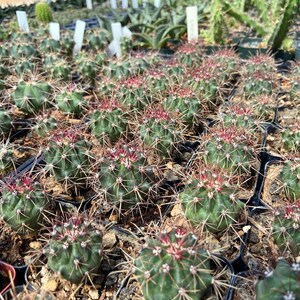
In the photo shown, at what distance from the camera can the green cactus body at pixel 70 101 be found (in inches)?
119

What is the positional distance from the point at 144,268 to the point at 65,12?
25.1 ft

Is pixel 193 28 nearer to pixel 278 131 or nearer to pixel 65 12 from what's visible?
pixel 278 131

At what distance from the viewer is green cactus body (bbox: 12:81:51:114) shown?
10.2 feet

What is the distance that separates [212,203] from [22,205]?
946mm

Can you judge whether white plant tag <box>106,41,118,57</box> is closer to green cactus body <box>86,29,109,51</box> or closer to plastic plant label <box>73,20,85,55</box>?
green cactus body <box>86,29,109,51</box>

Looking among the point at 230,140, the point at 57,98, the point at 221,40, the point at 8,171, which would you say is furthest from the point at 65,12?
the point at 230,140

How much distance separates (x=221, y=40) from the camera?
4.94 m

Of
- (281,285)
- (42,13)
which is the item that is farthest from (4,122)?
(42,13)

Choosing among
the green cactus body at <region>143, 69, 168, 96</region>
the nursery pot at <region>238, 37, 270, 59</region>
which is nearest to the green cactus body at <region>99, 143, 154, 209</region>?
the green cactus body at <region>143, 69, 168, 96</region>

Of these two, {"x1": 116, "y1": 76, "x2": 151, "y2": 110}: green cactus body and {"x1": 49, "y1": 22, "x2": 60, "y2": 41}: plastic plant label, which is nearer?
{"x1": 116, "y1": 76, "x2": 151, "y2": 110}: green cactus body

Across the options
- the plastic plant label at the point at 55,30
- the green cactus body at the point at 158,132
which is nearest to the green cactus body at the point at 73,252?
the green cactus body at the point at 158,132

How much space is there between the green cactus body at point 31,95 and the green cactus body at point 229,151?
1554mm

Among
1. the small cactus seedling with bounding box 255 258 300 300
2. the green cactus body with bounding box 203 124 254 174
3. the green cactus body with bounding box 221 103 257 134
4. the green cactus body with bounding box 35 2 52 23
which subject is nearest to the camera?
the small cactus seedling with bounding box 255 258 300 300

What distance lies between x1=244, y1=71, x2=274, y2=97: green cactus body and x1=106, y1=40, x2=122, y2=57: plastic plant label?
173 cm
